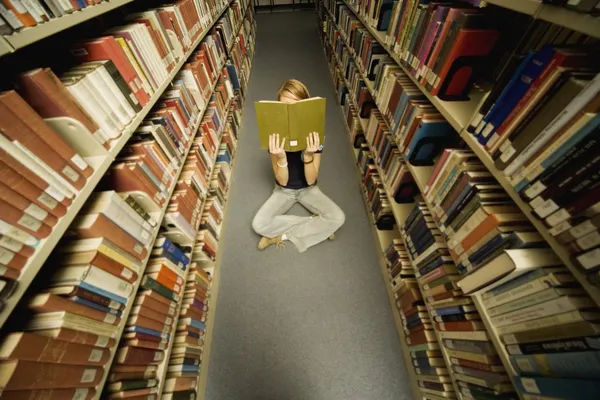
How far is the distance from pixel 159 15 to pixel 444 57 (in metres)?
1.31

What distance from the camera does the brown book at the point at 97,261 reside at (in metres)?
0.65

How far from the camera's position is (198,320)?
128cm

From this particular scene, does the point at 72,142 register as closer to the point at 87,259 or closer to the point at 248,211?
the point at 87,259

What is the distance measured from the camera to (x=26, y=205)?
52 centimetres

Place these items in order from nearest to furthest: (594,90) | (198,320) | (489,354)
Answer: (594,90) < (489,354) < (198,320)

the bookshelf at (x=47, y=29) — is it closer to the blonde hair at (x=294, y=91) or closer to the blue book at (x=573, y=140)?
the blonde hair at (x=294, y=91)

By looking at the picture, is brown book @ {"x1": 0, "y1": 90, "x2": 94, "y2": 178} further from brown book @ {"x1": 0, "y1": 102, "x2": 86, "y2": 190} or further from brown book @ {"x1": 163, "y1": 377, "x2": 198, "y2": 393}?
brown book @ {"x1": 163, "y1": 377, "x2": 198, "y2": 393}

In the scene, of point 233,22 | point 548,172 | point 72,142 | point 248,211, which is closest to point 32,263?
point 72,142

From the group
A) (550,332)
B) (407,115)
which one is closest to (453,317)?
(550,332)

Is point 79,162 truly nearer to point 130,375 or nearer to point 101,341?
point 101,341

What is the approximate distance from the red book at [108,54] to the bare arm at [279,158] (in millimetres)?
766

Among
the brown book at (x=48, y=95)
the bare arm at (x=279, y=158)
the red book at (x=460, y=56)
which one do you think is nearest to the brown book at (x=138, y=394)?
the brown book at (x=48, y=95)

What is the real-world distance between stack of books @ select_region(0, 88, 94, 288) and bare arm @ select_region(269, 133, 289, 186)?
1023 millimetres

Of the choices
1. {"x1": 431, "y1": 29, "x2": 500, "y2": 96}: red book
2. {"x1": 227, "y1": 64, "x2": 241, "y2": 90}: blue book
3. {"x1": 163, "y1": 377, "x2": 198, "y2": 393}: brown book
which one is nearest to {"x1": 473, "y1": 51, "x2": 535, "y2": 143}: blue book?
{"x1": 431, "y1": 29, "x2": 500, "y2": 96}: red book
